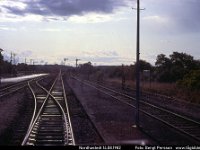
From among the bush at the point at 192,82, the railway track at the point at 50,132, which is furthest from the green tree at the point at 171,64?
the railway track at the point at 50,132

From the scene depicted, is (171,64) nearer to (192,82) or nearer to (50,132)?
(192,82)

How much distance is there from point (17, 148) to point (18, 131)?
9054mm

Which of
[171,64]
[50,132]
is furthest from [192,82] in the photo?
[171,64]

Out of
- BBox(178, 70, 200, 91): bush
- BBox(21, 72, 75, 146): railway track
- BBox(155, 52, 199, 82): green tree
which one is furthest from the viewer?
BBox(155, 52, 199, 82): green tree

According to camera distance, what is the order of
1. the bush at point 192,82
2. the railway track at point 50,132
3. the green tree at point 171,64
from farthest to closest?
1. the green tree at point 171,64
2. the bush at point 192,82
3. the railway track at point 50,132

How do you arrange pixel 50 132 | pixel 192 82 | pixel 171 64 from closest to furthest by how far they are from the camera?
pixel 50 132 < pixel 192 82 < pixel 171 64

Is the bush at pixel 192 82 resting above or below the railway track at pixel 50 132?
above

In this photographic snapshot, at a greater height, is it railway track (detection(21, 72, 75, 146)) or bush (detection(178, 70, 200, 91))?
bush (detection(178, 70, 200, 91))

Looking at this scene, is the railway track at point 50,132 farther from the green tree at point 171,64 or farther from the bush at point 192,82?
the green tree at point 171,64

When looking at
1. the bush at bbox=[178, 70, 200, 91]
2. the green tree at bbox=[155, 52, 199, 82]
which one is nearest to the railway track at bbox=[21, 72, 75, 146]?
the bush at bbox=[178, 70, 200, 91]

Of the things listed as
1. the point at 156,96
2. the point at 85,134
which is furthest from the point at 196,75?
the point at 85,134

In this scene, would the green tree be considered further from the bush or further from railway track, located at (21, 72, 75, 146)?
railway track, located at (21, 72, 75, 146)

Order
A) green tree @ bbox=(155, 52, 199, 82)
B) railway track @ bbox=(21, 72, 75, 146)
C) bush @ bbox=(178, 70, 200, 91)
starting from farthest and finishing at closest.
Answer: green tree @ bbox=(155, 52, 199, 82) < bush @ bbox=(178, 70, 200, 91) < railway track @ bbox=(21, 72, 75, 146)

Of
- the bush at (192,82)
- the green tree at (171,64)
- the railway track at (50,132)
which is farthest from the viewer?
the green tree at (171,64)
